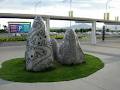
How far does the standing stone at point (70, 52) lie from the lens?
14.7 meters

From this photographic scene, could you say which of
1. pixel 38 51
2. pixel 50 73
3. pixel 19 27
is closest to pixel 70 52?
pixel 38 51

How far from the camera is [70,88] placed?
32.5 ft

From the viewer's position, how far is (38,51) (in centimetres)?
1276

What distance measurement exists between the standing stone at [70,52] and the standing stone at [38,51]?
189 cm

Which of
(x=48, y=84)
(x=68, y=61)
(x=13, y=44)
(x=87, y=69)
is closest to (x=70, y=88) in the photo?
(x=48, y=84)

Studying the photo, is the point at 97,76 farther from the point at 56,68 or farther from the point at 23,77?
the point at 23,77

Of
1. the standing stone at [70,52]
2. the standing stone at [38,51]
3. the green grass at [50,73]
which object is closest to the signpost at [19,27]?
the standing stone at [70,52]

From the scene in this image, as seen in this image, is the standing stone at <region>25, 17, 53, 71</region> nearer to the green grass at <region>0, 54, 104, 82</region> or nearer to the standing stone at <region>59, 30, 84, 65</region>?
the green grass at <region>0, 54, 104, 82</region>

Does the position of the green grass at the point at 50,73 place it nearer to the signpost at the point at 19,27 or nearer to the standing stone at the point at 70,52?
the standing stone at the point at 70,52

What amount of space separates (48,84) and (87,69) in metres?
3.53

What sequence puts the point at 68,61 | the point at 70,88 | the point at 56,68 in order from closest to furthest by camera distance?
the point at 70,88 → the point at 56,68 → the point at 68,61

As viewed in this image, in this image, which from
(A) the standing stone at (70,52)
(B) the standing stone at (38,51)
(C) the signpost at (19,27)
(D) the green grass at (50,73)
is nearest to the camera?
(D) the green grass at (50,73)

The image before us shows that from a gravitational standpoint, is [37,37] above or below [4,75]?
above

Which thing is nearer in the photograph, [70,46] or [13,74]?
[13,74]
